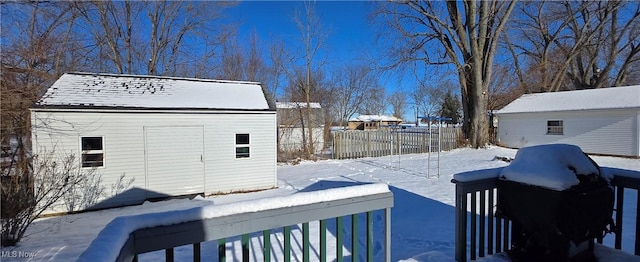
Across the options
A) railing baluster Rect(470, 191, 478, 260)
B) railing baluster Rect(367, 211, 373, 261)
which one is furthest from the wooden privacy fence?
railing baluster Rect(367, 211, 373, 261)

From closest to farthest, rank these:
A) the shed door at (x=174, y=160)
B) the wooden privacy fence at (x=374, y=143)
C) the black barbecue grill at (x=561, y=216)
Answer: the black barbecue grill at (x=561, y=216) → the shed door at (x=174, y=160) → the wooden privacy fence at (x=374, y=143)

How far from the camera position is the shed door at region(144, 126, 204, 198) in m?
7.80

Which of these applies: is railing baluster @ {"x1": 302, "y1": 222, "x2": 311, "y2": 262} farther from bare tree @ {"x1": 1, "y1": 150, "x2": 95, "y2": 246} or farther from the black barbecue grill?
bare tree @ {"x1": 1, "y1": 150, "x2": 95, "y2": 246}

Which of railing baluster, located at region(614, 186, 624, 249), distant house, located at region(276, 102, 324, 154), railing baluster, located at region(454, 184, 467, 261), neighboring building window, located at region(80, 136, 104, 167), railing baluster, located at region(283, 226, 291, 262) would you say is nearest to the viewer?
railing baluster, located at region(283, 226, 291, 262)

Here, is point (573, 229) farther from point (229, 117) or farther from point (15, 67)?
point (15, 67)

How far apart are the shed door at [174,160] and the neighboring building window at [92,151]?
3.23 ft

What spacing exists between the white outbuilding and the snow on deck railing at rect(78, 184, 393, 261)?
729 cm

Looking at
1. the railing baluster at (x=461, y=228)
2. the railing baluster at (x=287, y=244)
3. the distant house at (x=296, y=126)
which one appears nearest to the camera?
the railing baluster at (x=287, y=244)

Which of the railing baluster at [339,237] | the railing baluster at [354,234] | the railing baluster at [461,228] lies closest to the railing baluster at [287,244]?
the railing baluster at [339,237]

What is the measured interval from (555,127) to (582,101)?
1714 mm

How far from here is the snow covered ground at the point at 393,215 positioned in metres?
4.10

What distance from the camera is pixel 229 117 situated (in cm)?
867

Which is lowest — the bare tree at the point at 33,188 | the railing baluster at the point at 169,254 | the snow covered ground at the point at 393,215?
the snow covered ground at the point at 393,215

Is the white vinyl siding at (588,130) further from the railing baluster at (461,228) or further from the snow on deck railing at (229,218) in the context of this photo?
the snow on deck railing at (229,218)
